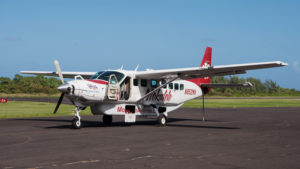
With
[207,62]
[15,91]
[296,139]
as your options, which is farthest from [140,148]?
[15,91]

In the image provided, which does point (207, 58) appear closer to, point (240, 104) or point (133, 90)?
point (133, 90)

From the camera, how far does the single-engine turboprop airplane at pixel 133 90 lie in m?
15.2

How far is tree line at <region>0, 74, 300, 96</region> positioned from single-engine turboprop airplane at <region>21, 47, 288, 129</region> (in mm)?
71311

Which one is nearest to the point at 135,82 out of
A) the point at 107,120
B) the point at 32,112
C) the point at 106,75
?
the point at 106,75

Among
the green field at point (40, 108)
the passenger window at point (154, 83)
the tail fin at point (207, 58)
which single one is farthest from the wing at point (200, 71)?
the green field at point (40, 108)

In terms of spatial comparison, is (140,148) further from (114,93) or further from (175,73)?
(175,73)

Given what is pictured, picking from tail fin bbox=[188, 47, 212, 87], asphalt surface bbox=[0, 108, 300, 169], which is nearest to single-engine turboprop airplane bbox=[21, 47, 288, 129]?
tail fin bbox=[188, 47, 212, 87]

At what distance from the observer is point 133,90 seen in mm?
17688

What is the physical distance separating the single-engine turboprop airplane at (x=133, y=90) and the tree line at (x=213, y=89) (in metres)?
71.3

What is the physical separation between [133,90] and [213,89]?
78.4 meters

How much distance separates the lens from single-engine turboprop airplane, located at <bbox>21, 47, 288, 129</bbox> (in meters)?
15.2

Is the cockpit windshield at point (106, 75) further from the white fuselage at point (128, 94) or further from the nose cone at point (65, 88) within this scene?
the nose cone at point (65, 88)

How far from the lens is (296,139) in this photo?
39.7 ft

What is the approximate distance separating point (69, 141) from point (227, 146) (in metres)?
4.97
